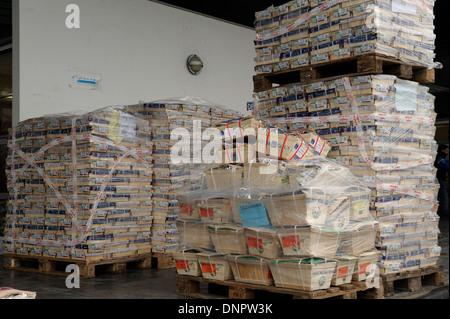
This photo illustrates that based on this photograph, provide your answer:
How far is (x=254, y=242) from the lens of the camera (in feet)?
15.9

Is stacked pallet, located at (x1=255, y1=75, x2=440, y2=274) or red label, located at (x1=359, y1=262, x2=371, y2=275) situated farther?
stacked pallet, located at (x1=255, y1=75, x2=440, y2=274)

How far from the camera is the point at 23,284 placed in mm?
6430

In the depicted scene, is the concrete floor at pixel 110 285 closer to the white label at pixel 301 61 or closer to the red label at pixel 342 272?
the red label at pixel 342 272

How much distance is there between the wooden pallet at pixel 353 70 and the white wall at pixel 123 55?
3.86 m

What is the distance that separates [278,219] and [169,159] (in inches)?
127

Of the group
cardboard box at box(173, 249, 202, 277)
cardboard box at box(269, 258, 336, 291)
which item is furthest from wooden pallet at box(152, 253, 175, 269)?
cardboard box at box(269, 258, 336, 291)

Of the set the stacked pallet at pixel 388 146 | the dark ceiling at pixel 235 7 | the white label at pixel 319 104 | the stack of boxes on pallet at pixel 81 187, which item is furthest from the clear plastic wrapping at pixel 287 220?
the dark ceiling at pixel 235 7

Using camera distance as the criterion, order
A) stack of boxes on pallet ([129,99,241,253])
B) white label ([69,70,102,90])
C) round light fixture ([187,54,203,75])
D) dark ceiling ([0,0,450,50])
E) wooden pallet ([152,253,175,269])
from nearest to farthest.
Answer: wooden pallet ([152,253,175,269]) < stack of boxes on pallet ([129,99,241,253]) < white label ([69,70,102,90]) < dark ceiling ([0,0,450,50]) < round light fixture ([187,54,203,75])

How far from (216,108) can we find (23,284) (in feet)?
11.8

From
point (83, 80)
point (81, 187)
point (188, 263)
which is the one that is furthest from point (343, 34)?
point (83, 80)

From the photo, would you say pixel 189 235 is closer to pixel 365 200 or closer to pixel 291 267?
pixel 291 267

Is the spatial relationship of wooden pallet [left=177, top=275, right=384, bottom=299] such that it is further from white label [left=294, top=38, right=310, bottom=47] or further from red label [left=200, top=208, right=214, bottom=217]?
white label [left=294, top=38, right=310, bottom=47]

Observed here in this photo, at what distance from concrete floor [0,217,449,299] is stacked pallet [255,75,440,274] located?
0.59m

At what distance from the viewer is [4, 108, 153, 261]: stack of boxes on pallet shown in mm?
6922
